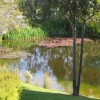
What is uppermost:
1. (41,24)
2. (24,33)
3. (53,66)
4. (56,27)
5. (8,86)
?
(41,24)

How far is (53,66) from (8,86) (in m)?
16.5

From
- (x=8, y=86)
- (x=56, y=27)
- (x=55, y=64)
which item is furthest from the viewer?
(x=56, y=27)

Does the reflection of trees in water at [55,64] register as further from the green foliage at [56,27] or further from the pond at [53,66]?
the green foliage at [56,27]

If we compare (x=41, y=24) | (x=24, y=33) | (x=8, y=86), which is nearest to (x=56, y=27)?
(x=41, y=24)

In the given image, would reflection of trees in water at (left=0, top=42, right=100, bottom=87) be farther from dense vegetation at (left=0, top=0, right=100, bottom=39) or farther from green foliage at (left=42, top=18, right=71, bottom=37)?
green foliage at (left=42, top=18, right=71, bottom=37)

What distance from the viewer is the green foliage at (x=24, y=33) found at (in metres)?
36.6

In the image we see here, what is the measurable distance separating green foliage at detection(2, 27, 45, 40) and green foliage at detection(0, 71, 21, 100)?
26963 mm

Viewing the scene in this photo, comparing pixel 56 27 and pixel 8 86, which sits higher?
pixel 56 27

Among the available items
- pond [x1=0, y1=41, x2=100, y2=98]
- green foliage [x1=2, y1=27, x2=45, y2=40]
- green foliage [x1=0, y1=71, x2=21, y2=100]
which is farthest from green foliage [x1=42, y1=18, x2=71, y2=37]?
green foliage [x1=0, y1=71, x2=21, y2=100]

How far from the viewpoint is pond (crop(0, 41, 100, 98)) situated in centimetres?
1991

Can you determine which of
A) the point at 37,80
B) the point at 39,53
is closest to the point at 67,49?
the point at 39,53

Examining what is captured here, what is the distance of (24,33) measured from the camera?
124 ft

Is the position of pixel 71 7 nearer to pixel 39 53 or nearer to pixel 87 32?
pixel 39 53

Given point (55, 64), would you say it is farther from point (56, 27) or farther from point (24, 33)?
point (56, 27)
